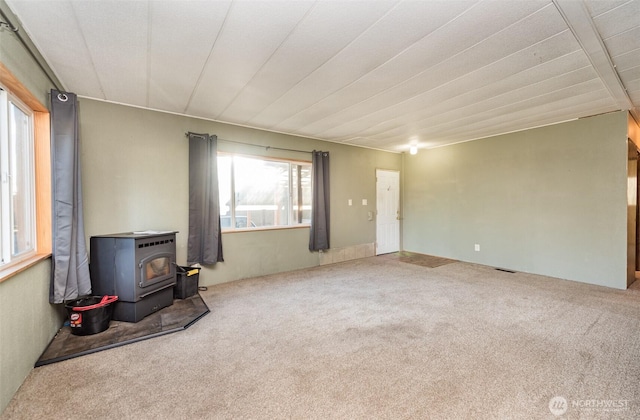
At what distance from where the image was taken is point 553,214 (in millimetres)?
4465

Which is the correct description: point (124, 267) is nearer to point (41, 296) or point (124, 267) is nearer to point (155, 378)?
point (41, 296)

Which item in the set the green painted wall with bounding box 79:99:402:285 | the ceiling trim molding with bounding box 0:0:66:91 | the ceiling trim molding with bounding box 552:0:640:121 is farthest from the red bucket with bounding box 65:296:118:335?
the ceiling trim molding with bounding box 552:0:640:121

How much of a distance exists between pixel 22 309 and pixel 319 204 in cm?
391

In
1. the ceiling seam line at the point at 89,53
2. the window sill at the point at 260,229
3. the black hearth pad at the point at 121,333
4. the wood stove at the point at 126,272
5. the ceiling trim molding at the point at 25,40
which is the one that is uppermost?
the ceiling seam line at the point at 89,53

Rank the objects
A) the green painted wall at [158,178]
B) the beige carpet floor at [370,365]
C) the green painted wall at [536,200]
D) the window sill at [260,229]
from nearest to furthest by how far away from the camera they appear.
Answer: the beige carpet floor at [370,365], the green painted wall at [158,178], the green painted wall at [536,200], the window sill at [260,229]

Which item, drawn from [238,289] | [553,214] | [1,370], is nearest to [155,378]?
[1,370]

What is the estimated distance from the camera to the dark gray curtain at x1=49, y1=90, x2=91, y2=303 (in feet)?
8.26

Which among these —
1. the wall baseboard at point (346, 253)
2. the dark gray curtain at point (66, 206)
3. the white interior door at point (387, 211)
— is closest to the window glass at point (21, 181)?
the dark gray curtain at point (66, 206)

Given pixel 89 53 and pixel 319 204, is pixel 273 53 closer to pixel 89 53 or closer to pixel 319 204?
pixel 89 53

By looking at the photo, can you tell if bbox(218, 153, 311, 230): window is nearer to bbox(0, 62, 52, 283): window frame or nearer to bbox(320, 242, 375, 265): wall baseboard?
bbox(320, 242, 375, 265): wall baseboard

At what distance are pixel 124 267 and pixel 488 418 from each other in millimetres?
3197

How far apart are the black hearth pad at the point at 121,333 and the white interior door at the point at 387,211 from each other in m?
4.23

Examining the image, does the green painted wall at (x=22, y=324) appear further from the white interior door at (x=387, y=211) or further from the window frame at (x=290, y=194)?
the white interior door at (x=387, y=211)

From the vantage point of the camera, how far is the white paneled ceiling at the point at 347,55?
5.90ft
